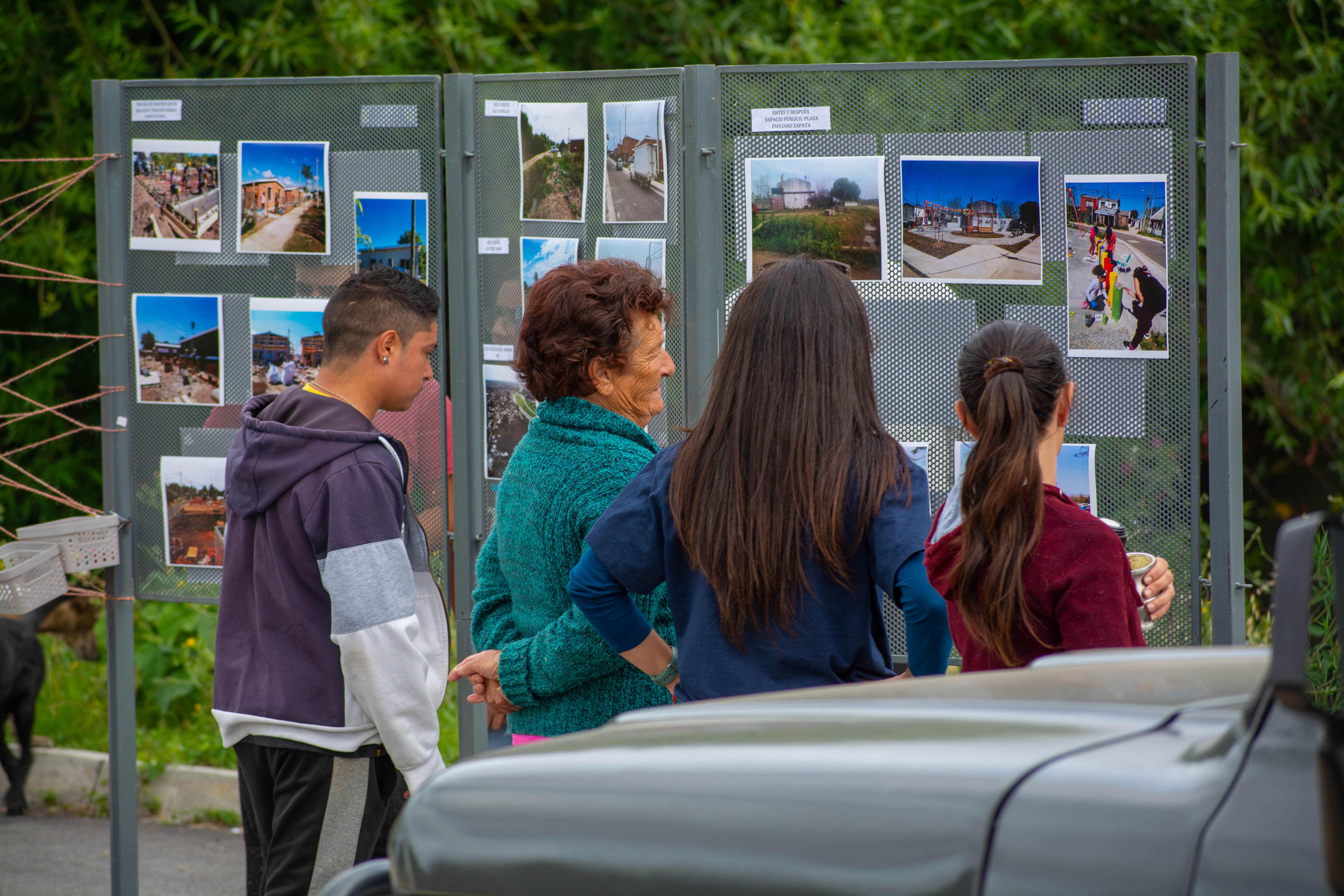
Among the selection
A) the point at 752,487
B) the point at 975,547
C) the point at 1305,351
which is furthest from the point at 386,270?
the point at 1305,351

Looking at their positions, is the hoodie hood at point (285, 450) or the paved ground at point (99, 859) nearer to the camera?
the hoodie hood at point (285, 450)

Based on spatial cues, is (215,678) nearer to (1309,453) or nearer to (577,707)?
(577,707)

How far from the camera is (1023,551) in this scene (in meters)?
2.18

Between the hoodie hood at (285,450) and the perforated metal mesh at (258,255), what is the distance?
3.24ft

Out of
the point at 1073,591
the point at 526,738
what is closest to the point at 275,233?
the point at 526,738

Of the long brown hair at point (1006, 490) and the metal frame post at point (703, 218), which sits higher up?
the metal frame post at point (703, 218)

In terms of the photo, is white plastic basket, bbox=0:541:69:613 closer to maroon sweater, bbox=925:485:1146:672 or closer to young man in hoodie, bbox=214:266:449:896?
young man in hoodie, bbox=214:266:449:896

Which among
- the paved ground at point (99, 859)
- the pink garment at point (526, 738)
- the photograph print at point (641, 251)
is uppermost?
the photograph print at point (641, 251)

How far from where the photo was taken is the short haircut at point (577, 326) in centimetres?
244

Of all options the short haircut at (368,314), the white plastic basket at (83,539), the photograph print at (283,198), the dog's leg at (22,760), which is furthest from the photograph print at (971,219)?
the dog's leg at (22,760)

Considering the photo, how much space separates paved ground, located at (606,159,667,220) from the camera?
344cm

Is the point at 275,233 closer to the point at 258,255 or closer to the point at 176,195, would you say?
the point at 258,255

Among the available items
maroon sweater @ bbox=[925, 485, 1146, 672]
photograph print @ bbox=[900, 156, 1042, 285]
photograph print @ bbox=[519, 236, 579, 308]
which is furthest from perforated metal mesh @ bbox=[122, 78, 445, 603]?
maroon sweater @ bbox=[925, 485, 1146, 672]

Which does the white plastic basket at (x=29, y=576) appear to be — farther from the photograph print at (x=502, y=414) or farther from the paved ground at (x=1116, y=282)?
the paved ground at (x=1116, y=282)
